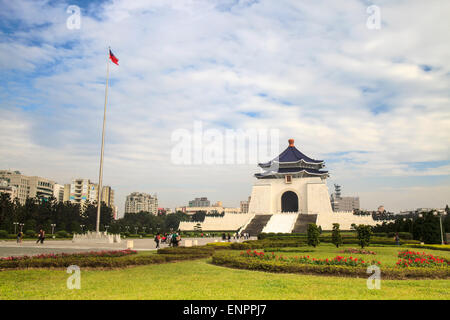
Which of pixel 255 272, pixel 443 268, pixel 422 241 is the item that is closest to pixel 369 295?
pixel 255 272

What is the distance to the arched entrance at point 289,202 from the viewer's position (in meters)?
50.6

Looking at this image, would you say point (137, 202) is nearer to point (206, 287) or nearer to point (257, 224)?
point (257, 224)

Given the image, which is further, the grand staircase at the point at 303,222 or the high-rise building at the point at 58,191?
the high-rise building at the point at 58,191

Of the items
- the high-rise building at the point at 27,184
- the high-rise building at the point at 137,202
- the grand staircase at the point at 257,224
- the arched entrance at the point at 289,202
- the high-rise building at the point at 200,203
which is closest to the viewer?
the grand staircase at the point at 257,224

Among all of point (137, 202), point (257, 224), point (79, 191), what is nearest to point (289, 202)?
point (257, 224)

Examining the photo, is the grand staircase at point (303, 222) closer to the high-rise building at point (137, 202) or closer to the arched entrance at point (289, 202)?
the arched entrance at point (289, 202)

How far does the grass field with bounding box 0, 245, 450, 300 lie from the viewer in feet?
16.6

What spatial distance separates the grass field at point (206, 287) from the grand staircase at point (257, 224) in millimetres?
31559

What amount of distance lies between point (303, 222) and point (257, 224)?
546cm

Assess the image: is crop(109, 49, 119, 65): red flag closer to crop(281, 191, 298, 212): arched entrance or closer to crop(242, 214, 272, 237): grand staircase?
crop(242, 214, 272, 237): grand staircase

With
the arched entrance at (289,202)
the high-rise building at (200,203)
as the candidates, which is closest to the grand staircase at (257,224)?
the arched entrance at (289,202)

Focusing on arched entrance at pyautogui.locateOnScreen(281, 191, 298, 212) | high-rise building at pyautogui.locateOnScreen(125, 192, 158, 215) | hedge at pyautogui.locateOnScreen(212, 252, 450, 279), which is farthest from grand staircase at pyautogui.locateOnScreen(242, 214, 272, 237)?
high-rise building at pyautogui.locateOnScreen(125, 192, 158, 215)
